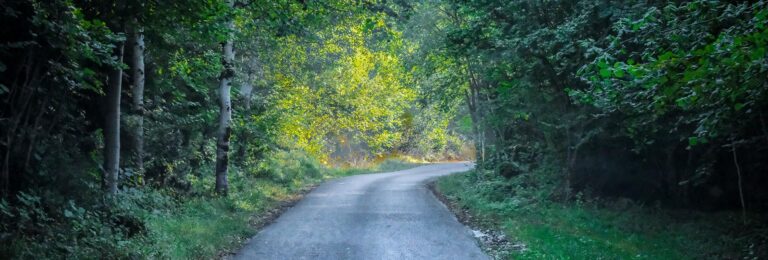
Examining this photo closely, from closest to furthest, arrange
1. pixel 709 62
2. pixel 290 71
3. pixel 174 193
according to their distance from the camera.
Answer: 1. pixel 709 62
2. pixel 174 193
3. pixel 290 71

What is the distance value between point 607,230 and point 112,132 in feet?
30.4

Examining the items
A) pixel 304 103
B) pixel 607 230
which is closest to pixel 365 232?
pixel 607 230

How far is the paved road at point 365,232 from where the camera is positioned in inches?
404

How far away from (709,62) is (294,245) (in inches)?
294

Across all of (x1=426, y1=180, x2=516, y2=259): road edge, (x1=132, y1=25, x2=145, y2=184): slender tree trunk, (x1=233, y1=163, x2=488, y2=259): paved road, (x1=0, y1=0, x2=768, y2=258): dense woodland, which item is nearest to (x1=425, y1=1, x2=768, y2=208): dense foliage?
(x1=0, y1=0, x2=768, y2=258): dense woodland

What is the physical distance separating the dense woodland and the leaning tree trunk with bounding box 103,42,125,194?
0.03 metres

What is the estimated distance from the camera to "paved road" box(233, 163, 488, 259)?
10250mm

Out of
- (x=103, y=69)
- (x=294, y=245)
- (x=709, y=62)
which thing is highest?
(x=103, y=69)

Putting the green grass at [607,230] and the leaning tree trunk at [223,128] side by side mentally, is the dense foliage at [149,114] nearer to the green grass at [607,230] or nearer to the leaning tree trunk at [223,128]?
the leaning tree trunk at [223,128]

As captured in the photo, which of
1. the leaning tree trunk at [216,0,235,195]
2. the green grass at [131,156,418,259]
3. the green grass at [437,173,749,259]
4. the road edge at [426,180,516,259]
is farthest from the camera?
the leaning tree trunk at [216,0,235,195]

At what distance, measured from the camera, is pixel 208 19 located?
9.68 meters

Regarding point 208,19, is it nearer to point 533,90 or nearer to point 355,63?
point 533,90

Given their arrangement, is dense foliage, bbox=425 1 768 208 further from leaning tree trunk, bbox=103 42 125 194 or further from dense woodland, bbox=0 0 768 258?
leaning tree trunk, bbox=103 42 125 194

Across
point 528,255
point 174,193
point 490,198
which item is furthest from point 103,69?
point 490,198
